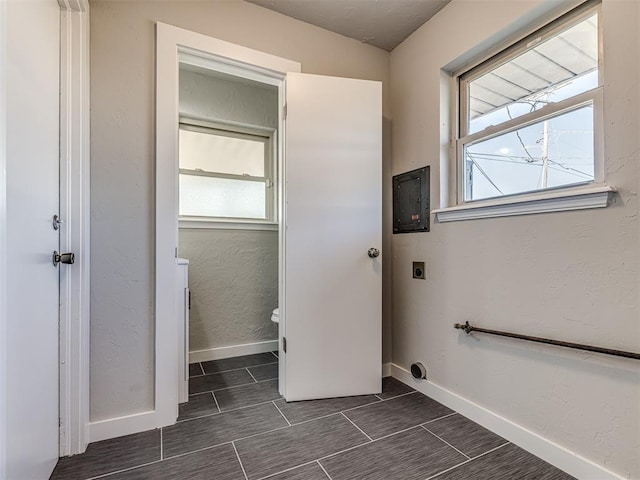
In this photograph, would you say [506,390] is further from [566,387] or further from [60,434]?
[60,434]

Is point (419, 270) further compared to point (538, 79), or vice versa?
point (419, 270)

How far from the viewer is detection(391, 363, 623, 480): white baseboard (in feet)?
3.83

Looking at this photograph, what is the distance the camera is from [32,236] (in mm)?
1056

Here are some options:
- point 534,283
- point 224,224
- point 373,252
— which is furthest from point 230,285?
point 534,283

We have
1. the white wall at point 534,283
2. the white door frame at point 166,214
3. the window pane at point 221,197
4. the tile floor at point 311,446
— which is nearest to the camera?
the white wall at point 534,283

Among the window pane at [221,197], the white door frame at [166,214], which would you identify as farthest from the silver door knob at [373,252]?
the window pane at [221,197]

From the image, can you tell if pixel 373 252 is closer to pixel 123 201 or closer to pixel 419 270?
pixel 419 270

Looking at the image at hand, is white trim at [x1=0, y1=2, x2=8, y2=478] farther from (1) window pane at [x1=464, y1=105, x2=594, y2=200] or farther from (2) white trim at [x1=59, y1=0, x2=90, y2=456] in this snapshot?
(1) window pane at [x1=464, y1=105, x2=594, y2=200]

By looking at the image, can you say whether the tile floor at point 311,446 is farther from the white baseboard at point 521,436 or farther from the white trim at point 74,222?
the white trim at point 74,222

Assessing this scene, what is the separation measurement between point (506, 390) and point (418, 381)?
574mm

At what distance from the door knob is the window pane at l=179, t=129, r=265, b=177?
148 cm

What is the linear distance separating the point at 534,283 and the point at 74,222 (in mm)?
2088

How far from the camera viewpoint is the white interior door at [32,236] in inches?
36.0

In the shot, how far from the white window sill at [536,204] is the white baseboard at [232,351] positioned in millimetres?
1881
